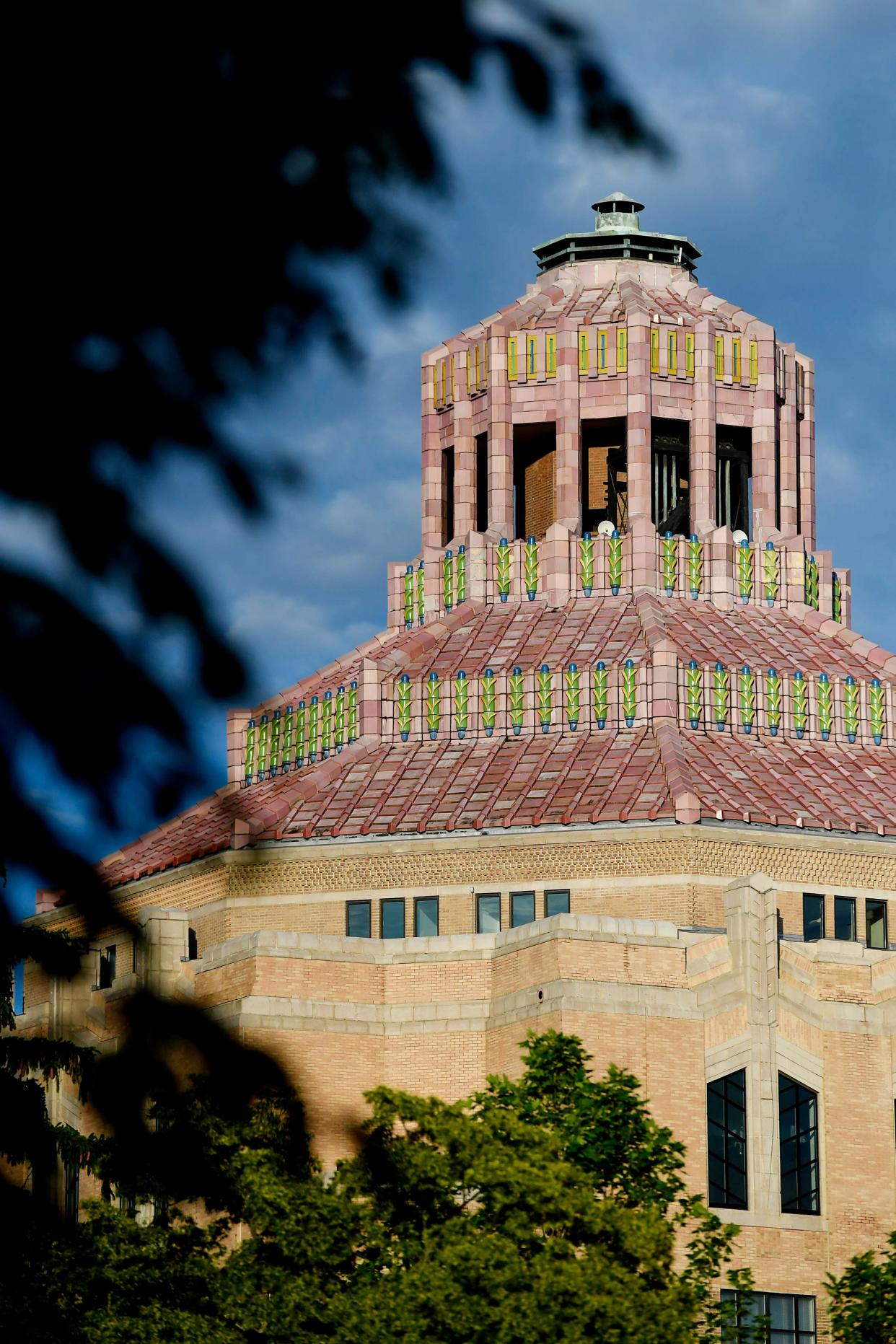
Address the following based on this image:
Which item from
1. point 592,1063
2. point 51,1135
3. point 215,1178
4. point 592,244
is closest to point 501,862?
point 592,1063

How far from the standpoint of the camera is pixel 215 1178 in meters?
9.35

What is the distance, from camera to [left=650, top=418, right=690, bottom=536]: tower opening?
72.0 m

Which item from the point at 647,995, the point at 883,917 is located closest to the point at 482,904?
the point at 647,995

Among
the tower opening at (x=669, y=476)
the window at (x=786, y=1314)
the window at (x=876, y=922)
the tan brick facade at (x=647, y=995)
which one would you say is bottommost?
the window at (x=786, y=1314)

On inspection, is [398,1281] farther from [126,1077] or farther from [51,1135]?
[126,1077]

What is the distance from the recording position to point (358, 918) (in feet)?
204

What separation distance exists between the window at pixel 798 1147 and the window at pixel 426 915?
32.0ft

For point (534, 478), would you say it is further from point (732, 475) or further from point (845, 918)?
point (845, 918)

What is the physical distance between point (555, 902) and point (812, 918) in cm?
557

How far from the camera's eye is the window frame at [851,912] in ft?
201

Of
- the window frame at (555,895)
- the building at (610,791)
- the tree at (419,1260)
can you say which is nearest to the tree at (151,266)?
the tree at (419,1260)

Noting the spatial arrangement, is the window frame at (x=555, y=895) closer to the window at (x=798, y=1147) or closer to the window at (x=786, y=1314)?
the window at (x=798, y=1147)

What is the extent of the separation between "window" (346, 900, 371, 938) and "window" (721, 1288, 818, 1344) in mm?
13451

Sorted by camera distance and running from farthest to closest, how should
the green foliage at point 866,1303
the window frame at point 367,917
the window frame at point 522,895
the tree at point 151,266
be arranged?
the window frame at point 367,917 → the window frame at point 522,895 → the green foliage at point 866,1303 → the tree at point 151,266
